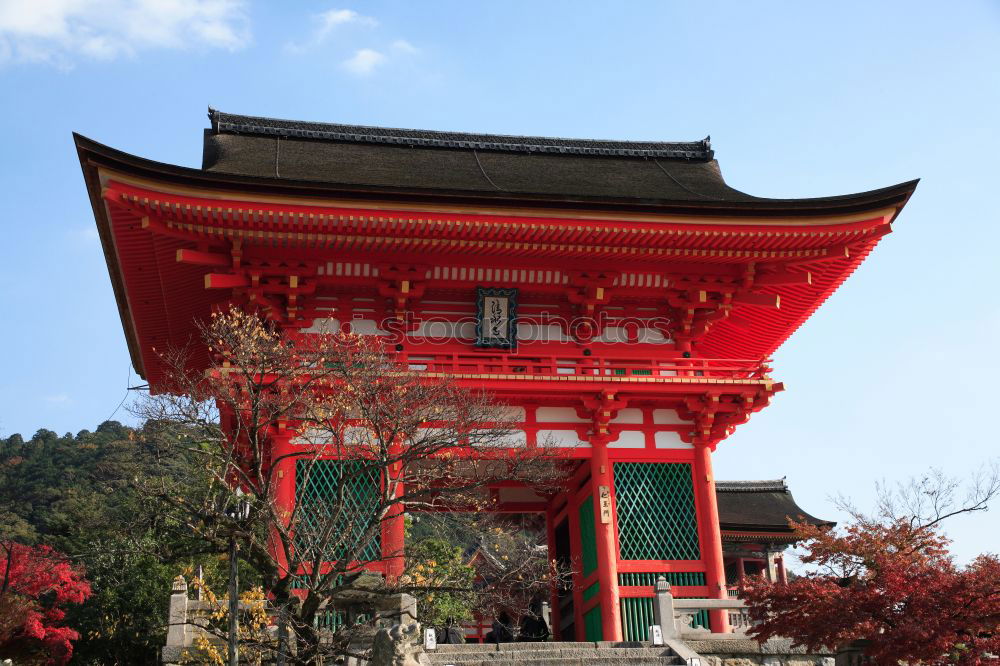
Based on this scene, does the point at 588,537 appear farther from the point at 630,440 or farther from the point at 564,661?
the point at 564,661

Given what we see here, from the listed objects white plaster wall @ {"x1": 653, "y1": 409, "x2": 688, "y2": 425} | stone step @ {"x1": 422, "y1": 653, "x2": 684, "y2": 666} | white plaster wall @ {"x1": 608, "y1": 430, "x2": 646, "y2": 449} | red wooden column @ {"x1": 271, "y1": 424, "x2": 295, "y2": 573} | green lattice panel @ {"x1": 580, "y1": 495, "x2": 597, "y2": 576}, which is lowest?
stone step @ {"x1": 422, "y1": 653, "x2": 684, "y2": 666}

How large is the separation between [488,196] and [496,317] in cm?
240

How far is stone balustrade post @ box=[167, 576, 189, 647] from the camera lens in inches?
455

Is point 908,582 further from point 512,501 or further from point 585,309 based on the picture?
point 512,501

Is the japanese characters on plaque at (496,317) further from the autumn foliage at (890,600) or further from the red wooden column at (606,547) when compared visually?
the autumn foliage at (890,600)

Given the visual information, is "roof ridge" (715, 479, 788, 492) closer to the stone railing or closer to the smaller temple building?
the smaller temple building

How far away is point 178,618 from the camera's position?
1166cm

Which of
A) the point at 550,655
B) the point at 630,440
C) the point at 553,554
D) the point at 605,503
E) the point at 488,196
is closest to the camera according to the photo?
the point at 550,655

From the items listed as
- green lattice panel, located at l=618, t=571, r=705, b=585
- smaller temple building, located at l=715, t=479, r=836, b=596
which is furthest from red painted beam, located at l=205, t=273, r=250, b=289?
smaller temple building, located at l=715, t=479, r=836, b=596

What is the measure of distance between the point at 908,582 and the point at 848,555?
2.82ft

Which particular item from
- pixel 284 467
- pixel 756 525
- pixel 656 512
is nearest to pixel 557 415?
pixel 656 512

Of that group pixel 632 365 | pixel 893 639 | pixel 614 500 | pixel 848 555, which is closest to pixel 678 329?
pixel 632 365

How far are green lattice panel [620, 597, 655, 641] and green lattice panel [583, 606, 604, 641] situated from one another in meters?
0.41

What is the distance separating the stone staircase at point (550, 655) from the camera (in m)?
12.4
